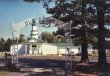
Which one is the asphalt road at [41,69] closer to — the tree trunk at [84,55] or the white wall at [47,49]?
the tree trunk at [84,55]

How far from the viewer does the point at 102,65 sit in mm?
34438

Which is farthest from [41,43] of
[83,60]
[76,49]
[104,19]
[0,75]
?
[0,75]

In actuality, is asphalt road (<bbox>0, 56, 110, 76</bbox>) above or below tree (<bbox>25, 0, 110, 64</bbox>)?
below

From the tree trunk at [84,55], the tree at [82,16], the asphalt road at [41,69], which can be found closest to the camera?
the asphalt road at [41,69]

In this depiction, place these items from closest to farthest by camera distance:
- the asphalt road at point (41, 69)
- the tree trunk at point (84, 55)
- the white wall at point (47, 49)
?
the asphalt road at point (41, 69)
the tree trunk at point (84, 55)
the white wall at point (47, 49)

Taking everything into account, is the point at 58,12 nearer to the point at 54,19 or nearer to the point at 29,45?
the point at 54,19

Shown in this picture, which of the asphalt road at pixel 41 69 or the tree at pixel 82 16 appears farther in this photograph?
the tree at pixel 82 16

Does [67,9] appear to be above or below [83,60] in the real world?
above

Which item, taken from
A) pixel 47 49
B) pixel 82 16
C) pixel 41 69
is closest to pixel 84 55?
pixel 82 16

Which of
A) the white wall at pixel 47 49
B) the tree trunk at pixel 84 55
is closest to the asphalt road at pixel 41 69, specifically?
the tree trunk at pixel 84 55

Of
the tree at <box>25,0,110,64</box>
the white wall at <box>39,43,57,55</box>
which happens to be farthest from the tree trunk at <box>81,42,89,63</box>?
the white wall at <box>39,43,57,55</box>

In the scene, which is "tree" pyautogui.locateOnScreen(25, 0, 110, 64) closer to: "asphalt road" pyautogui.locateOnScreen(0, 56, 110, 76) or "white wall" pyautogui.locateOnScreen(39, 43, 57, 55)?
"asphalt road" pyautogui.locateOnScreen(0, 56, 110, 76)

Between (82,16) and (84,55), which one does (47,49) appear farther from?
(82,16)

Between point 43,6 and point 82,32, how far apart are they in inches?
201
